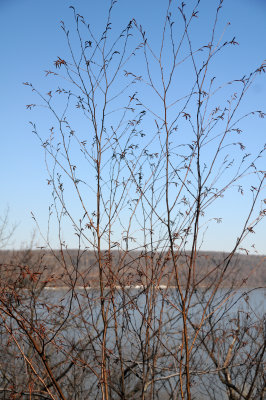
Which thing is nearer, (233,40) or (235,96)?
(233,40)

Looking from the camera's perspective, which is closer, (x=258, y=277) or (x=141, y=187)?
(x=141, y=187)

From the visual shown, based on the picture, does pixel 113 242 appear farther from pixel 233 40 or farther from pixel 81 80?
pixel 233 40

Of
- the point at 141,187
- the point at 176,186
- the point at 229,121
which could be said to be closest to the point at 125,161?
the point at 141,187

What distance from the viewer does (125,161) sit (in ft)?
7.25

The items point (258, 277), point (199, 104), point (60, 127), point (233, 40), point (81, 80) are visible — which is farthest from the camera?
point (258, 277)

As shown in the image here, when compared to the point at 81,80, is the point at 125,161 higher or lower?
lower

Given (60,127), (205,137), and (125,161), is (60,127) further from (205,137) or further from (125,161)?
(205,137)

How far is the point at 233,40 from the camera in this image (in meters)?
1.76

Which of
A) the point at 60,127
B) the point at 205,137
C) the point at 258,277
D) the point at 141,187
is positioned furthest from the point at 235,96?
the point at 258,277

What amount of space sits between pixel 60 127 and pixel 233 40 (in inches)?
36.1

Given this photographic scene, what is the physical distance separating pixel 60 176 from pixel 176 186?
62cm

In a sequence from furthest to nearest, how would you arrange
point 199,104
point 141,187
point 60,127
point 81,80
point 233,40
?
point 141,187 < point 60,127 < point 81,80 < point 233,40 < point 199,104

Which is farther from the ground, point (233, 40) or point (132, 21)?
point (132, 21)

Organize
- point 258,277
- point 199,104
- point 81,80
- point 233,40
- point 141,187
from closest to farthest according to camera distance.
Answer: point 199,104 → point 233,40 → point 81,80 → point 141,187 → point 258,277
